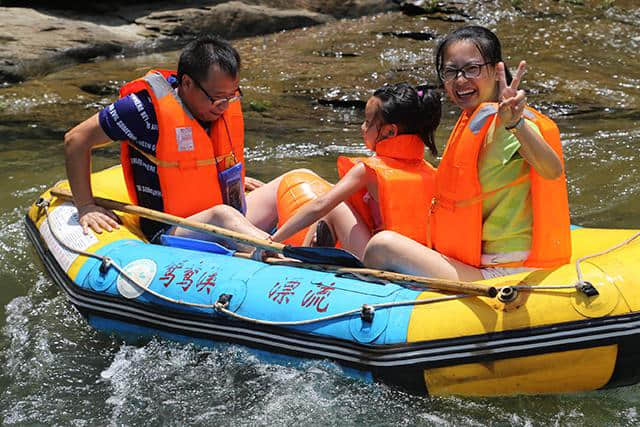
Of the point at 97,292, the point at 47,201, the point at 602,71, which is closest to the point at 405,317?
the point at 97,292

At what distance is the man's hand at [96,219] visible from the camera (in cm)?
427

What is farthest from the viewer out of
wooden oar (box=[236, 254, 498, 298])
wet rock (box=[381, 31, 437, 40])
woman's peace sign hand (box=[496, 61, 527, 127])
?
wet rock (box=[381, 31, 437, 40])

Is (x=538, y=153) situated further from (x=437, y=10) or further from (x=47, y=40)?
(x=437, y=10)

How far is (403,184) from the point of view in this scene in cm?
369

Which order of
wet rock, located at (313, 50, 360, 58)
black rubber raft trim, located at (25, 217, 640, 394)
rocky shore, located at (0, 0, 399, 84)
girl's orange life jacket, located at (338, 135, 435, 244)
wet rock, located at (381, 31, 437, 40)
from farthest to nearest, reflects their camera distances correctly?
wet rock, located at (381, 31, 437, 40), wet rock, located at (313, 50, 360, 58), rocky shore, located at (0, 0, 399, 84), girl's orange life jacket, located at (338, 135, 435, 244), black rubber raft trim, located at (25, 217, 640, 394)

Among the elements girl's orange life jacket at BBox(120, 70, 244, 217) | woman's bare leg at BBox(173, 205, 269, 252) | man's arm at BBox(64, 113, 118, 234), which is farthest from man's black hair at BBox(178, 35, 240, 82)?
woman's bare leg at BBox(173, 205, 269, 252)

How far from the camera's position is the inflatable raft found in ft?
10.2

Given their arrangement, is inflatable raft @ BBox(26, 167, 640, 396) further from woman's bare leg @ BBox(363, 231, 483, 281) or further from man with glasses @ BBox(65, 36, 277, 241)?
man with glasses @ BBox(65, 36, 277, 241)

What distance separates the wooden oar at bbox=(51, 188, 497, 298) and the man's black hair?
2.33 ft

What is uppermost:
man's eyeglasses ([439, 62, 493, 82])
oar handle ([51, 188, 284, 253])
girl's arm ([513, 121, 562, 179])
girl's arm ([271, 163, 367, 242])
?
man's eyeglasses ([439, 62, 493, 82])

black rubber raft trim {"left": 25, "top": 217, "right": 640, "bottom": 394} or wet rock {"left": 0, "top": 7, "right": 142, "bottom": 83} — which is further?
wet rock {"left": 0, "top": 7, "right": 142, "bottom": 83}

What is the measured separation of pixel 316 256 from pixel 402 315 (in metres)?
0.61

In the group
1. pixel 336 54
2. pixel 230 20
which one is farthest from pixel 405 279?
pixel 230 20

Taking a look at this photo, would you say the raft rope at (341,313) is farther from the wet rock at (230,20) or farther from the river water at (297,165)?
the wet rock at (230,20)
